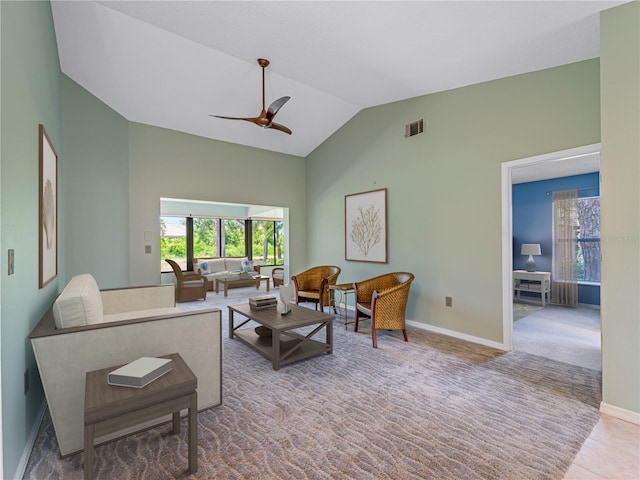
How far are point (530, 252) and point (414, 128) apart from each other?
3.83 m

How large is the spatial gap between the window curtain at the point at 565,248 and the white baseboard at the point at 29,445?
7.43m


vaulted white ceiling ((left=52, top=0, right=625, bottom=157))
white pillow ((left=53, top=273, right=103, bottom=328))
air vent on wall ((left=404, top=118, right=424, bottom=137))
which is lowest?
white pillow ((left=53, top=273, right=103, bottom=328))

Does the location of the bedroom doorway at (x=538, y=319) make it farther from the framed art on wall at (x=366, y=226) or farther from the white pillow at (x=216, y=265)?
the white pillow at (x=216, y=265)

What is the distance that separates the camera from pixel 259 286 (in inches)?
311

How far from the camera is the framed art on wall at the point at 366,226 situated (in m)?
4.79

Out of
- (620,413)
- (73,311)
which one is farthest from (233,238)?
(620,413)

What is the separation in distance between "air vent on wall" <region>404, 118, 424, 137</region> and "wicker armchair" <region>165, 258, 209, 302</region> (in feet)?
15.7

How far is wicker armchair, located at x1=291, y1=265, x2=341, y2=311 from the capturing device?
4709 millimetres

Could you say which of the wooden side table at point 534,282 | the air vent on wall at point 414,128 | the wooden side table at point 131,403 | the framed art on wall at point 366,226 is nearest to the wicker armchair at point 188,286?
the framed art on wall at point 366,226

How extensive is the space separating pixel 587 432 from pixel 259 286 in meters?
6.74

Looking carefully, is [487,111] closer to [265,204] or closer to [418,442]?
[418,442]

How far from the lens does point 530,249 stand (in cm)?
616

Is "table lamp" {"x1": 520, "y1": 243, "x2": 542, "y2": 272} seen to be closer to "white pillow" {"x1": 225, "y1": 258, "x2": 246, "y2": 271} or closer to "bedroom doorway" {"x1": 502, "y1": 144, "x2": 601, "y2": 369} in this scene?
"bedroom doorway" {"x1": 502, "y1": 144, "x2": 601, "y2": 369}

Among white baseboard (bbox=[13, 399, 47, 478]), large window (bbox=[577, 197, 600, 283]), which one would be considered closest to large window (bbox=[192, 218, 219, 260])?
white baseboard (bbox=[13, 399, 47, 478])
